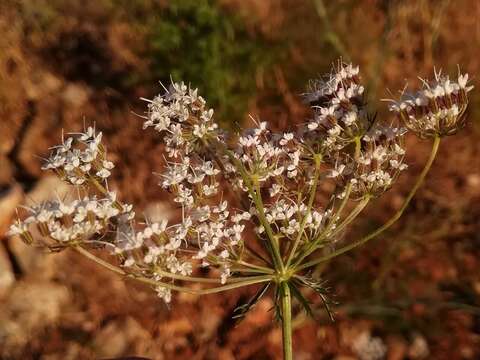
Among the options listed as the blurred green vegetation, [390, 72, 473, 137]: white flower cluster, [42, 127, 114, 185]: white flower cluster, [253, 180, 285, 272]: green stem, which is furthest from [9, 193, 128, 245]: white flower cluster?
the blurred green vegetation

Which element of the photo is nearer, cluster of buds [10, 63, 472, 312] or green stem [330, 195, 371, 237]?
cluster of buds [10, 63, 472, 312]

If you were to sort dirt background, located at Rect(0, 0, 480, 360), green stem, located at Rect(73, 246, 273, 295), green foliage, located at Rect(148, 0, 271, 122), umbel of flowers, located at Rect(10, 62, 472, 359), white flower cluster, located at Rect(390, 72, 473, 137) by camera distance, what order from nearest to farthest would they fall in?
green stem, located at Rect(73, 246, 273, 295) < umbel of flowers, located at Rect(10, 62, 472, 359) < white flower cluster, located at Rect(390, 72, 473, 137) < dirt background, located at Rect(0, 0, 480, 360) < green foliage, located at Rect(148, 0, 271, 122)

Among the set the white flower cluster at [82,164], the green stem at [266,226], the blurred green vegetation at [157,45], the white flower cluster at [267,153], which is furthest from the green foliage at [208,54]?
the green stem at [266,226]

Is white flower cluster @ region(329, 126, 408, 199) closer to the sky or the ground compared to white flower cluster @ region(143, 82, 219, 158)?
closer to the ground

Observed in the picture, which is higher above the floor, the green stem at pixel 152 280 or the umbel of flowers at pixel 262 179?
the umbel of flowers at pixel 262 179

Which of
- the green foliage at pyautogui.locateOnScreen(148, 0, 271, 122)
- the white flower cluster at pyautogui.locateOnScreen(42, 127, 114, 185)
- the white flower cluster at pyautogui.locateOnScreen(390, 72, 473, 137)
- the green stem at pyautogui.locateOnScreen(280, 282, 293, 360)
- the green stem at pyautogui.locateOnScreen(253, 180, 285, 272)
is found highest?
the green foliage at pyautogui.locateOnScreen(148, 0, 271, 122)

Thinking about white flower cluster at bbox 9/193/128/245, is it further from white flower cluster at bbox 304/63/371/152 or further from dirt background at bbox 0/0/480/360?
dirt background at bbox 0/0/480/360

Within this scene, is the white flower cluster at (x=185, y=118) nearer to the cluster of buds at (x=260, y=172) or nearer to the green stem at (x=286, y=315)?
the cluster of buds at (x=260, y=172)

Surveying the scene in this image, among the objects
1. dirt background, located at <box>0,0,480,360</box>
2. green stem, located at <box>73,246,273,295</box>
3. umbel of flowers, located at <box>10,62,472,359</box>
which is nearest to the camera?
green stem, located at <box>73,246,273,295</box>

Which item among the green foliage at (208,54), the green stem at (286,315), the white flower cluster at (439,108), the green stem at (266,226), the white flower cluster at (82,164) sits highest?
the green foliage at (208,54)
